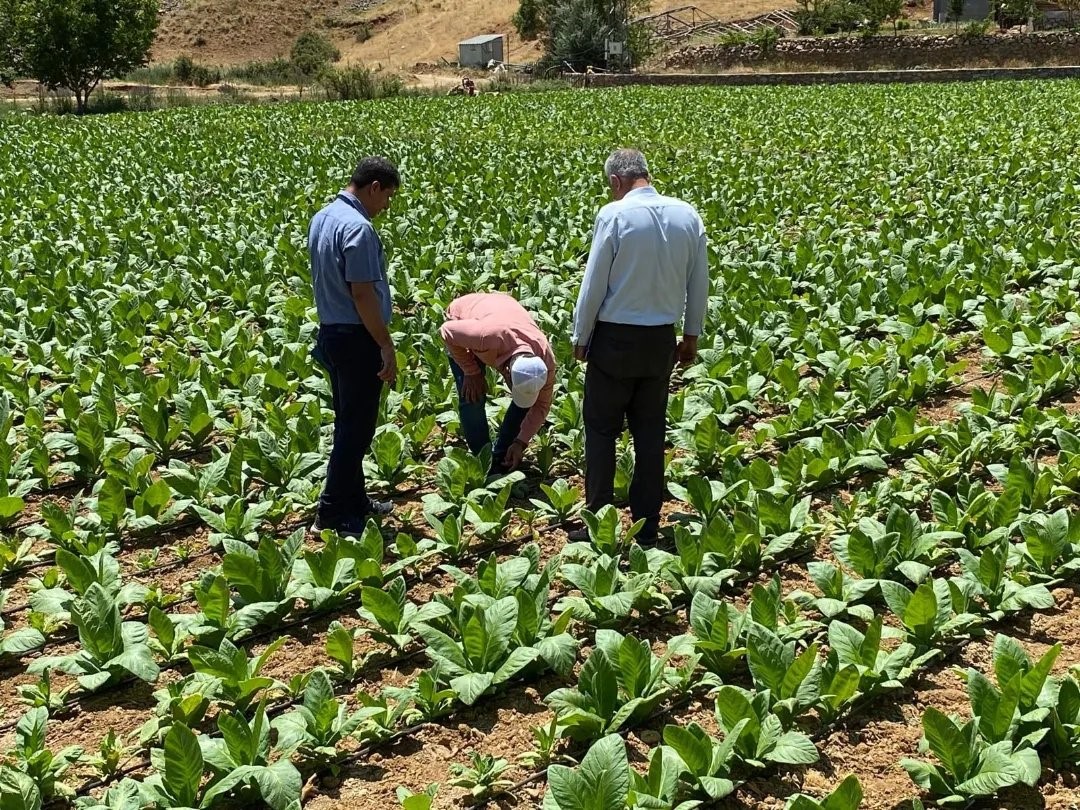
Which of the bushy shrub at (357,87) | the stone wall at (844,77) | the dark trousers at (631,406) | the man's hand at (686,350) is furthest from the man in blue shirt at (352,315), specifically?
the stone wall at (844,77)

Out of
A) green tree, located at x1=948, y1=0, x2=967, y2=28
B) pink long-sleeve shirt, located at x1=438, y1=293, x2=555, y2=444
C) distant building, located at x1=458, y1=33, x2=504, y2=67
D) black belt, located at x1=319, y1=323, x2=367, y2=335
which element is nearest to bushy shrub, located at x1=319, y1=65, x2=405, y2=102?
distant building, located at x1=458, y1=33, x2=504, y2=67

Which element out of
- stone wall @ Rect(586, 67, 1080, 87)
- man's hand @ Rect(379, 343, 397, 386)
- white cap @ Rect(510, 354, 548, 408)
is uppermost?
stone wall @ Rect(586, 67, 1080, 87)

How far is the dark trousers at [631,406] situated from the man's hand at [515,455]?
2.01 ft

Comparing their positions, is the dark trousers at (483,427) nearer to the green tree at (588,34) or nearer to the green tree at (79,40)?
the green tree at (79,40)

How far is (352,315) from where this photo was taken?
→ 466cm

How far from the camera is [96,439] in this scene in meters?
5.92

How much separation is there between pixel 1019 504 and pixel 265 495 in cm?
374

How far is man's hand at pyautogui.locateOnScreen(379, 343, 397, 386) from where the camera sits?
184 inches

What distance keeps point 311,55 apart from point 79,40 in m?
25.8

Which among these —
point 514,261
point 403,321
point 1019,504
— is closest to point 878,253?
point 514,261

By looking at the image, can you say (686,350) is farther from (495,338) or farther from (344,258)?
(344,258)

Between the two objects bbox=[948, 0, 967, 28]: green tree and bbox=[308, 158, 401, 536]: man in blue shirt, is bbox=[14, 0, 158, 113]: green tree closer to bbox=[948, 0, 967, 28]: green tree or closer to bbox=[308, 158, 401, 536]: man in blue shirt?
bbox=[308, 158, 401, 536]: man in blue shirt

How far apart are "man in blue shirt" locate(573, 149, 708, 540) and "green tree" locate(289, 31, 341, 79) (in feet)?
175

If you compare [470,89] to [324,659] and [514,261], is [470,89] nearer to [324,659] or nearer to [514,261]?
[514,261]
